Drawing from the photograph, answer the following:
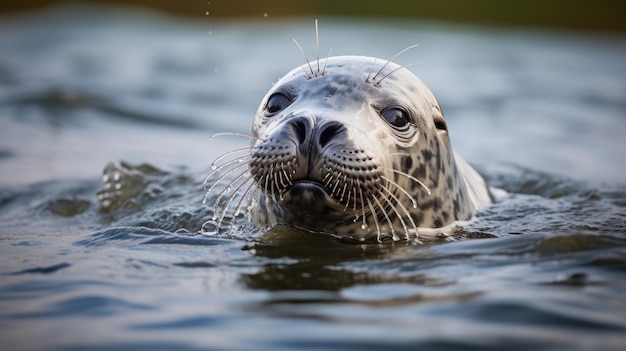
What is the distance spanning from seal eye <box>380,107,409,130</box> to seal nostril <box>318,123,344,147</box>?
0.48m

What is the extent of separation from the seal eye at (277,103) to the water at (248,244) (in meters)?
0.59

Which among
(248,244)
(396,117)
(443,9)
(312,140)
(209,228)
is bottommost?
(248,244)

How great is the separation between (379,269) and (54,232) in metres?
1.98

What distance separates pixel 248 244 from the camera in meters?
4.04

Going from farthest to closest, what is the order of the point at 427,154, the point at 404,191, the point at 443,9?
the point at 443,9 < the point at 427,154 < the point at 404,191

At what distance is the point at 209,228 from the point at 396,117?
1117 mm

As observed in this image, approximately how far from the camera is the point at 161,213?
5.07 meters

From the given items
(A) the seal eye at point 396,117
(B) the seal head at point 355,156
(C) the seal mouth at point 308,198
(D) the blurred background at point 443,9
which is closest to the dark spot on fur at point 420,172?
(B) the seal head at point 355,156

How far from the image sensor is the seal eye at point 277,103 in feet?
14.0

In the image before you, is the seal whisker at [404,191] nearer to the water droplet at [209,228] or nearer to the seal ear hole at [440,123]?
the seal ear hole at [440,123]

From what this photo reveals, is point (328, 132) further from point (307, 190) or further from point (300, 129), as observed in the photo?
point (307, 190)

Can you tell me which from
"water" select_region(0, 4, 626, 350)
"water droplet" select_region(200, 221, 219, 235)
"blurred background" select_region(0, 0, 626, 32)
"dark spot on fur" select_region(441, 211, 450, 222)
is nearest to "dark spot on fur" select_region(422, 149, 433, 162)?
"dark spot on fur" select_region(441, 211, 450, 222)

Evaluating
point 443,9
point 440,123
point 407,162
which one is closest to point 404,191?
point 407,162

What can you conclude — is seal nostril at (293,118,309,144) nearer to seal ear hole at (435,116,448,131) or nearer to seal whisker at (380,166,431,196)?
seal whisker at (380,166,431,196)
